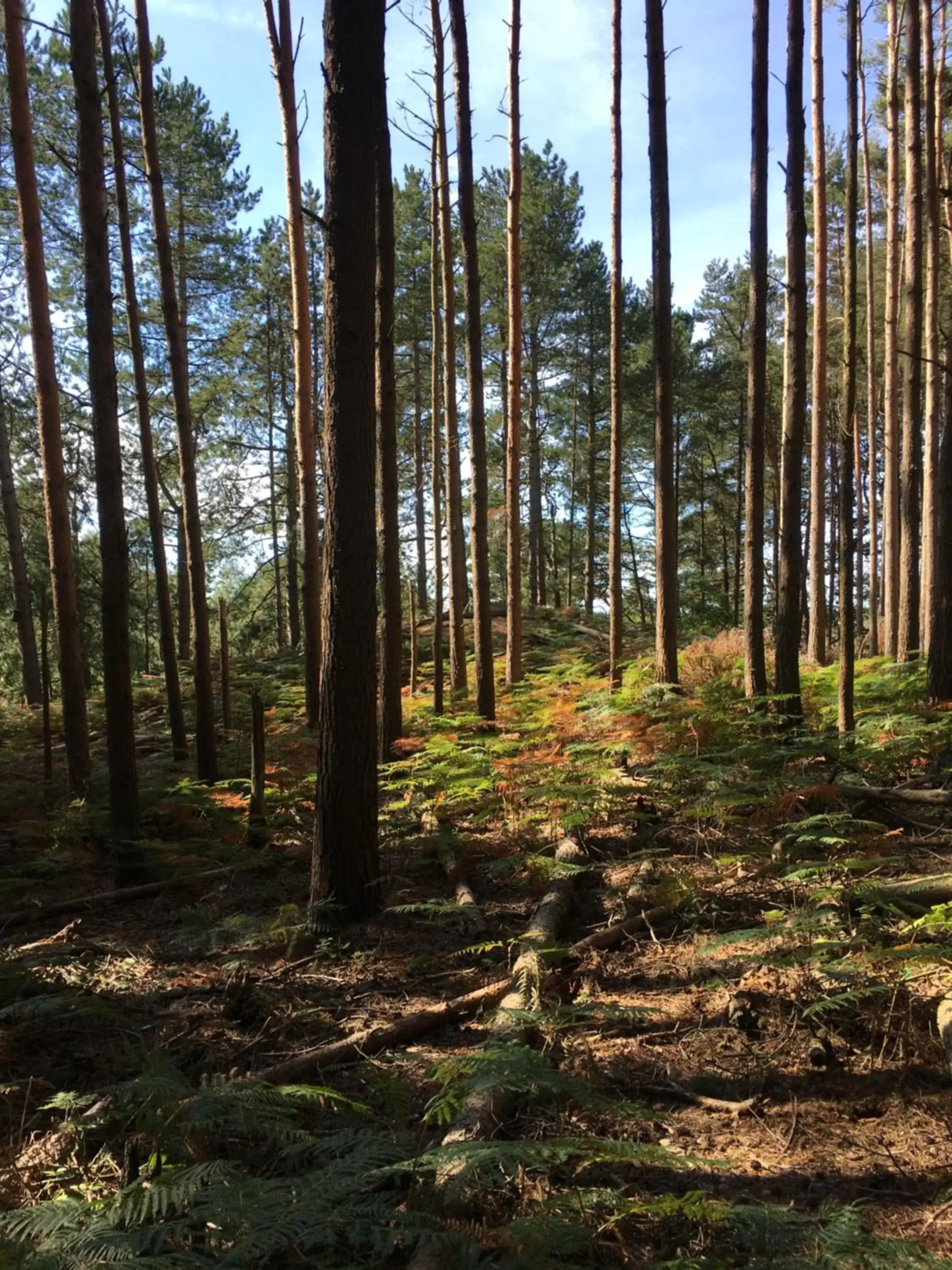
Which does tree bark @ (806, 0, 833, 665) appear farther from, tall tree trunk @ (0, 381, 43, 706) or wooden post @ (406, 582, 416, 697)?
tall tree trunk @ (0, 381, 43, 706)

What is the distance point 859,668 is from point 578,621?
37.2 feet

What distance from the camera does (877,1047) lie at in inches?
132

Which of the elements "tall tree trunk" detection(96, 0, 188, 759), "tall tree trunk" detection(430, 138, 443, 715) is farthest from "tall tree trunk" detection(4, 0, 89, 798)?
"tall tree trunk" detection(430, 138, 443, 715)

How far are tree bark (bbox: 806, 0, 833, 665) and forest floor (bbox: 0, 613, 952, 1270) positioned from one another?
6271 millimetres

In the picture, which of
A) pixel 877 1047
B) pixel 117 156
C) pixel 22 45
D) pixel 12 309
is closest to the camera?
pixel 877 1047

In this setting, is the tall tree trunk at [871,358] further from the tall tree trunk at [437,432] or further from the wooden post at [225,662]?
the wooden post at [225,662]

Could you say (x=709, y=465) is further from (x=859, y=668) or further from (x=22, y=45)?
(x=22, y=45)

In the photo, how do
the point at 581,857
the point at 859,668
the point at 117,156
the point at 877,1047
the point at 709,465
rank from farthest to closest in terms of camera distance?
1. the point at 709,465
2. the point at 859,668
3. the point at 117,156
4. the point at 581,857
5. the point at 877,1047

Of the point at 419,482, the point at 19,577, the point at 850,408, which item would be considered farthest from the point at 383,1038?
the point at 419,482

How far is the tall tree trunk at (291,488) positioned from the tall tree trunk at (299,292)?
470 inches

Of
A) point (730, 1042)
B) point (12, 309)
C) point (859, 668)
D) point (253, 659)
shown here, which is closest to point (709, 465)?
point (253, 659)

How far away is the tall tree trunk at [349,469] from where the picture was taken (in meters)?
5.47

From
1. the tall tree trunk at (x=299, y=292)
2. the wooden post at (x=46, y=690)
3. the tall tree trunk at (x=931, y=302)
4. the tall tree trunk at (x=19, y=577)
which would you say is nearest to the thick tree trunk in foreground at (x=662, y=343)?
the tall tree trunk at (x=931, y=302)

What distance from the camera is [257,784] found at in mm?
8062
